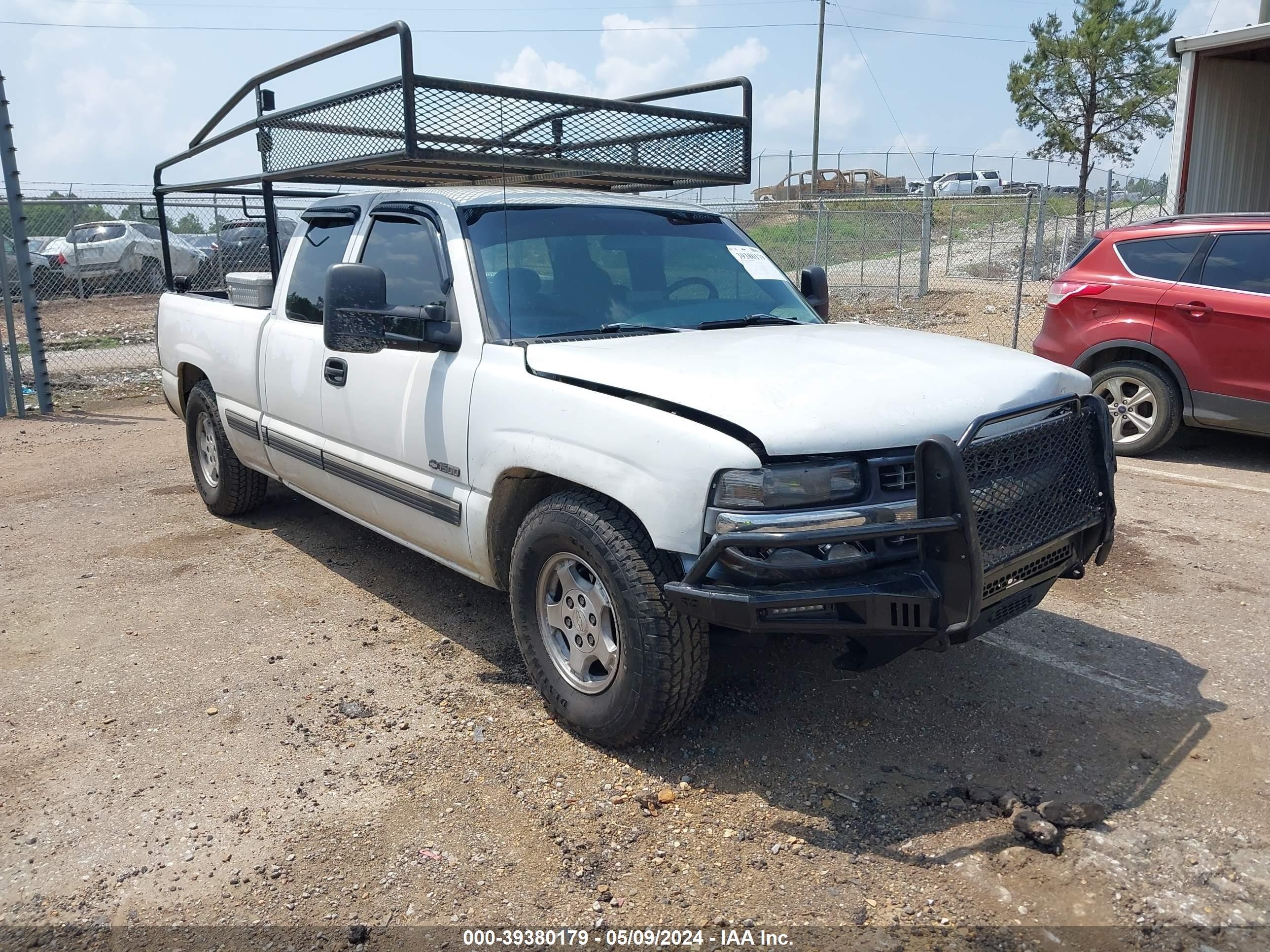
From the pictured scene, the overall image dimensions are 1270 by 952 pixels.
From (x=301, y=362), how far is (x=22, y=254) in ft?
23.7

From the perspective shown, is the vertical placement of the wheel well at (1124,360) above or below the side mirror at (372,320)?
below

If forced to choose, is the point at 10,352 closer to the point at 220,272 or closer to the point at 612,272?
the point at 220,272

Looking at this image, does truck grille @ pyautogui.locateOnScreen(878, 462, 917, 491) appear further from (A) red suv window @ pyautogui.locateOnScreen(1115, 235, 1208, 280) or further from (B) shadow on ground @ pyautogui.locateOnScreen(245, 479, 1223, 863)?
(A) red suv window @ pyautogui.locateOnScreen(1115, 235, 1208, 280)

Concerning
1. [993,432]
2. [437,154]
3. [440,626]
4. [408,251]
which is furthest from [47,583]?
[993,432]

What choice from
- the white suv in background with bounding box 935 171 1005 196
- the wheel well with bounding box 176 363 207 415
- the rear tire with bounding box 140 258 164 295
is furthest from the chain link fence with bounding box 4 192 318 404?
the white suv in background with bounding box 935 171 1005 196

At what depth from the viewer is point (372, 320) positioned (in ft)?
13.3

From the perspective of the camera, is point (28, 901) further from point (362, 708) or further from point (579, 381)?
point (579, 381)

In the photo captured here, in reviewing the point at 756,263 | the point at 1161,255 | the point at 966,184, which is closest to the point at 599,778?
the point at 756,263

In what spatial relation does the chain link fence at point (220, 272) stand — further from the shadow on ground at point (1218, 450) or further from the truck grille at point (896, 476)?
the truck grille at point (896, 476)

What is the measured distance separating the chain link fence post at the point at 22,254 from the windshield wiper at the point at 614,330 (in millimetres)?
8460

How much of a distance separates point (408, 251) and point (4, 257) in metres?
8.02

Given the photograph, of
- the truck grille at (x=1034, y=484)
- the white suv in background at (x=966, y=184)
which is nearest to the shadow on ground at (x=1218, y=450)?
the truck grille at (x=1034, y=484)

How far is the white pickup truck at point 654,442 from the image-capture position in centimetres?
295

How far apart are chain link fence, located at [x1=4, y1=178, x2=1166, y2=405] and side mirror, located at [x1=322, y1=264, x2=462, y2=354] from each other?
19.4 feet
